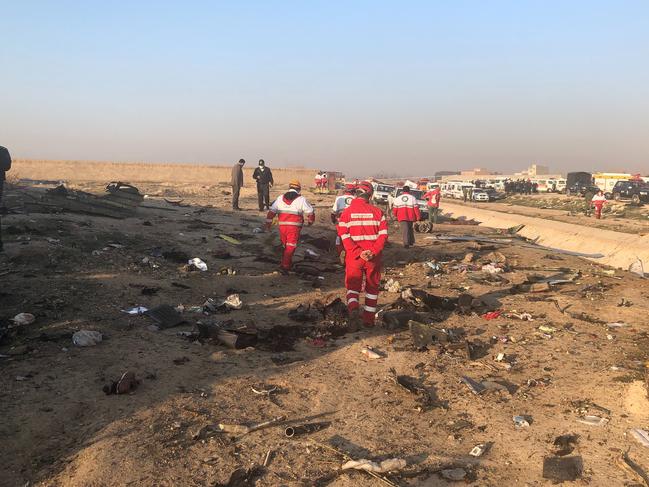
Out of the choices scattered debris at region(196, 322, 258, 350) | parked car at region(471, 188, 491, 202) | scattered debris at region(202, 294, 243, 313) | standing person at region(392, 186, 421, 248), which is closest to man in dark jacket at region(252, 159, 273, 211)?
standing person at region(392, 186, 421, 248)

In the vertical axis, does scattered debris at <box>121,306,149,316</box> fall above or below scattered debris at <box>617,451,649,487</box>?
above

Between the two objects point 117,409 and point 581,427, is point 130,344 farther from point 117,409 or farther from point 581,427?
point 581,427

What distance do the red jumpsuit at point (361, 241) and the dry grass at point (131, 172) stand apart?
42.5 m

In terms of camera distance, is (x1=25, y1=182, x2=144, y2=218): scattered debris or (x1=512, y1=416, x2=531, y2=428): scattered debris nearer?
(x1=512, y1=416, x2=531, y2=428): scattered debris

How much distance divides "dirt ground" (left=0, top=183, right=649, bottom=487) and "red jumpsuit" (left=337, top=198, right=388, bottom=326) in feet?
2.15

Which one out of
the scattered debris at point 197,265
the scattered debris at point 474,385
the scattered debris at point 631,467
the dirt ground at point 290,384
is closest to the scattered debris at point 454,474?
the dirt ground at point 290,384

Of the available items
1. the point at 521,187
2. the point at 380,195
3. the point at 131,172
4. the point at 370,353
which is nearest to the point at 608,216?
the point at 380,195

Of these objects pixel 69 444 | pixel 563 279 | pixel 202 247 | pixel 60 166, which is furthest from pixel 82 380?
pixel 60 166

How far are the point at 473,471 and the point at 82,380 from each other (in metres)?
3.59

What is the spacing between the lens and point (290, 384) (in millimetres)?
4992

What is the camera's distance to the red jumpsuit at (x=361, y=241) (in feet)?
23.1

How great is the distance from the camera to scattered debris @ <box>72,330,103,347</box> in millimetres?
5555

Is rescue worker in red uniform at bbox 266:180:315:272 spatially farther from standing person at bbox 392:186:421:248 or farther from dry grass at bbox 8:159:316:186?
dry grass at bbox 8:159:316:186

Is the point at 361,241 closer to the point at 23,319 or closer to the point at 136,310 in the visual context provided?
the point at 136,310
